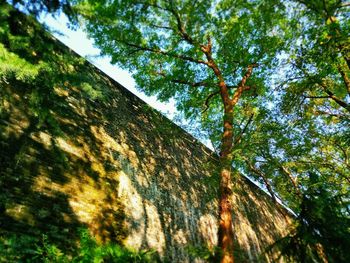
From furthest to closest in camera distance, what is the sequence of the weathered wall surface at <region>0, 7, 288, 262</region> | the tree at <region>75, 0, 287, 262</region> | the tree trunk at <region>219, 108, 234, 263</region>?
1. the tree at <region>75, 0, 287, 262</region>
2. the tree trunk at <region>219, 108, 234, 263</region>
3. the weathered wall surface at <region>0, 7, 288, 262</region>

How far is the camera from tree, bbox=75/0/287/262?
9508mm

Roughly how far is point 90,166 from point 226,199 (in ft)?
11.5

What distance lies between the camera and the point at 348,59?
8617mm

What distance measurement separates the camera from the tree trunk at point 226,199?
21.0ft

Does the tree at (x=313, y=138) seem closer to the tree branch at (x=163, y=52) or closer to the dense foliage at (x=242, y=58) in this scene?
the dense foliage at (x=242, y=58)

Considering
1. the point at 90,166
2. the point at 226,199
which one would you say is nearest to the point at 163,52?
the point at 90,166

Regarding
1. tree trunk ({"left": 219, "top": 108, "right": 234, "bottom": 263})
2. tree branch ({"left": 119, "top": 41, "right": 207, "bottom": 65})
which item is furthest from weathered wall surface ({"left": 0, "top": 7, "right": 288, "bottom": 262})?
tree branch ({"left": 119, "top": 41, "right": 207, "bottom": 65})

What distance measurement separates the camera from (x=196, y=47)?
10.3 m

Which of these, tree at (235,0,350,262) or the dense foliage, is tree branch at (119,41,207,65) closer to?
the dense foliage

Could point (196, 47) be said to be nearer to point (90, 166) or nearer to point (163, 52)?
point (163, 52)

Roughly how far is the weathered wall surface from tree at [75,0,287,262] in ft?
4.24

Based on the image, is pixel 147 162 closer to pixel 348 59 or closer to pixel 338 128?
pixel 348 59

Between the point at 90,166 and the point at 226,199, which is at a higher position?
the point at 90,166

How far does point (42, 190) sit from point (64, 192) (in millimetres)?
512
